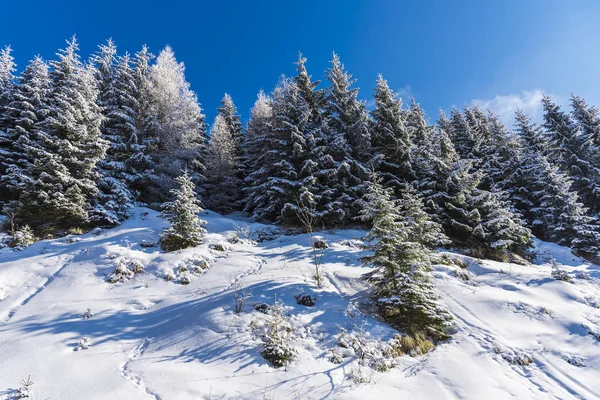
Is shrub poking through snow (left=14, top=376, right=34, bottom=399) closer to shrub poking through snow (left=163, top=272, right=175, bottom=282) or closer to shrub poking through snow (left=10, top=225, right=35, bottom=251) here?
shrub poking through snow (left=163, top=272, right=175, bottom=282)

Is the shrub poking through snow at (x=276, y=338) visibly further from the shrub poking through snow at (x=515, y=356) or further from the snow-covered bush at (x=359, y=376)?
the shrub poking through snow at (x=515, y=356)

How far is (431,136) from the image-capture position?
65.5ft

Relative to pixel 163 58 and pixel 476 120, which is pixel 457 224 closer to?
pixel 476 120

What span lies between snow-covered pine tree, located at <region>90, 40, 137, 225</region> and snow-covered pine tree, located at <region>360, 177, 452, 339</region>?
13.3 metres

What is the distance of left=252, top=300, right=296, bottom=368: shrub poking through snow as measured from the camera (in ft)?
18.4

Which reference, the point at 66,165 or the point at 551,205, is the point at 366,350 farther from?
the point at 551,205

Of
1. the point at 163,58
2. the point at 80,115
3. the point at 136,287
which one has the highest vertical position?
the point at 163,58

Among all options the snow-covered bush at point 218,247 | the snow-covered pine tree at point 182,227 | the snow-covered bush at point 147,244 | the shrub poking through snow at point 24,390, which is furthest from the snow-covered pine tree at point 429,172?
the shrub poking through snow at point 24,390

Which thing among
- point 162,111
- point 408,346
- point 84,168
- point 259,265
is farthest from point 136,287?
point 162,111

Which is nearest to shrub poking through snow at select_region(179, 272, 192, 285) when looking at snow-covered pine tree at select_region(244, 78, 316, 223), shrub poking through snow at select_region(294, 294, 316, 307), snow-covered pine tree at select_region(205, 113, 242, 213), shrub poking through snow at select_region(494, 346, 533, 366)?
shrub poking through snow at select_region(294, 294, 316, 307)

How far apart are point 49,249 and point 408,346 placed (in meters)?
13.2

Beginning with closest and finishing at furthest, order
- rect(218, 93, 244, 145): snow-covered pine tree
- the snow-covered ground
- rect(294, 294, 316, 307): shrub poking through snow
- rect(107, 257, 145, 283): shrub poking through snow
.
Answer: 1. the snow-covered ground
2. rect(294, 294, 316, 307): shrub poking through snow
3. rect(107, 257, 145, 283): shrub poking through snow
4. rect(218, 93, 244, 145): snow-covered pine tree

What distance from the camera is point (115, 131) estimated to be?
1908cm

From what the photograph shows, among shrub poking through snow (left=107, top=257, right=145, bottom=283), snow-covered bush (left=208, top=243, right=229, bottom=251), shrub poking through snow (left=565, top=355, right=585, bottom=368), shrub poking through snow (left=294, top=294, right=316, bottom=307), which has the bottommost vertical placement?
shrub poking through snow (left=565, top=355, right=585, bottom=368)
